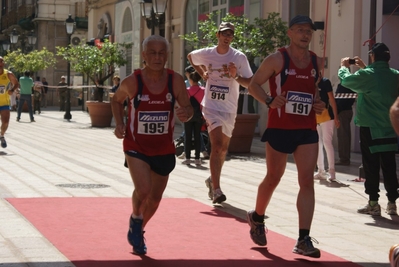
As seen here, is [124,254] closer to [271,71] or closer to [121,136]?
[121,136]

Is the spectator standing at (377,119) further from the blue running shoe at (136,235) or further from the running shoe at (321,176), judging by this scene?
the blue running shoe at (136,235)

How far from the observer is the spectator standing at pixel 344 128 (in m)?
15.9

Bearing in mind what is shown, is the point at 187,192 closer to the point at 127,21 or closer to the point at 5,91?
Result: the point at 5,91

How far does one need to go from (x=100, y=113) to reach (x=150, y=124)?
2224 centimetres

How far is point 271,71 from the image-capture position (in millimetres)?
7465

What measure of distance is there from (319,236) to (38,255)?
2702 millimetres

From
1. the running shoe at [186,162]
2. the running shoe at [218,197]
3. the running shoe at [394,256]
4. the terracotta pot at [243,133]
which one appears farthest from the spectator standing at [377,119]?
the terracotta pot at [243,133]

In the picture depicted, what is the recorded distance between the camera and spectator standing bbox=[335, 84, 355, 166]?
15.9m

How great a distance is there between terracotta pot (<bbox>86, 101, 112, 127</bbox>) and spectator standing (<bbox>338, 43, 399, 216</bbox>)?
19.4 meters

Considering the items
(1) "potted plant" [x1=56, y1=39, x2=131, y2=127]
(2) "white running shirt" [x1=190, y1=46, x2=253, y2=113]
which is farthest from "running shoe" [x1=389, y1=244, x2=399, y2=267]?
(1) "potted plant" [x1=56, y1=39, x2=131, y2=127]

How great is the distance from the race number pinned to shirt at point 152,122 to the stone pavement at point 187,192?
44.9 inches

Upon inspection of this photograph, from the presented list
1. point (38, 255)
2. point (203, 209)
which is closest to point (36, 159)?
point (203, 209)

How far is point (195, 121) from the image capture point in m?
16.5

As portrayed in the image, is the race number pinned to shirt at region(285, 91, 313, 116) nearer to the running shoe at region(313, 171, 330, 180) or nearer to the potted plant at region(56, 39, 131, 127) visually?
the running shoe at region(313, 171, 330, 180)
